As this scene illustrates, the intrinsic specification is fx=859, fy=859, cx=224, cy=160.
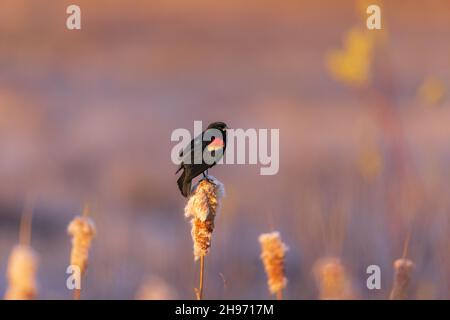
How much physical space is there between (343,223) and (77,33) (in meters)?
5.06

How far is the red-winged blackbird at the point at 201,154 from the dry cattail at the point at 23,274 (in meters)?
0.59

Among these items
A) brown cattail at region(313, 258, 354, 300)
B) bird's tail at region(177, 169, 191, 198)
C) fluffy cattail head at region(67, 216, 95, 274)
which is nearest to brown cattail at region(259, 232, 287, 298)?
brown cattail at region(313, 258, 354, 300)

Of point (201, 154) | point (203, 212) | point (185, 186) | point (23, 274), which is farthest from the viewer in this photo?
point (201, 154)

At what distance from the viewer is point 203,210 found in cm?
287

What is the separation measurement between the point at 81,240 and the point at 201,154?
583 mm

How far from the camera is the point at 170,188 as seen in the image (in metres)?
6.65

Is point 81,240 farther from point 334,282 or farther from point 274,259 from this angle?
point 334,282

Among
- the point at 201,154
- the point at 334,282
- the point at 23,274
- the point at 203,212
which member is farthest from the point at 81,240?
the point at 334,282

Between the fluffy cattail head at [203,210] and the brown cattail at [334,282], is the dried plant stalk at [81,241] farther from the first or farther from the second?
the brown cattail at [334,282]

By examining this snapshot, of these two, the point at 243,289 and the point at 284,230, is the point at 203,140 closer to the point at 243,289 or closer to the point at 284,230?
the point at 243,289

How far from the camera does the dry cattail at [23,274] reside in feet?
8.83

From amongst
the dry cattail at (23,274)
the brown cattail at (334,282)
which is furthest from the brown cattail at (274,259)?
the dry cattail at (23,274)

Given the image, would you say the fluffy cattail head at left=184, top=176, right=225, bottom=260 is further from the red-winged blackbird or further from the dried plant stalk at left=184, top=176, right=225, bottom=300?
Result: the red-winged blackbird
